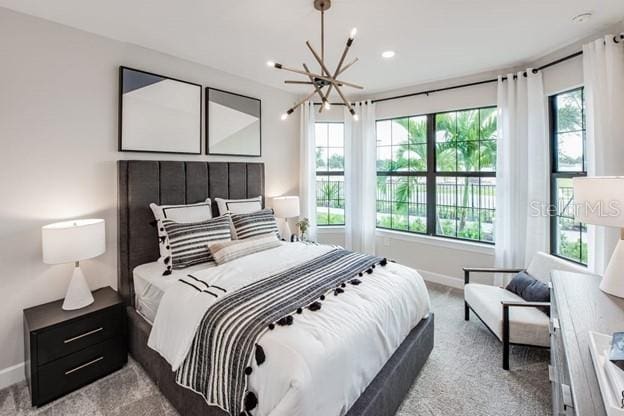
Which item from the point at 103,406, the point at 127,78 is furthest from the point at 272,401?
the point at 127,78

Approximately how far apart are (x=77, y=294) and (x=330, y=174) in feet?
11.2

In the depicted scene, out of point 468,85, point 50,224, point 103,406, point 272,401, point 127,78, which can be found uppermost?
point 468,85

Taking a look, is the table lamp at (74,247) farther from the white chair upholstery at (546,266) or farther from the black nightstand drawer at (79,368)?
the white chair upholstery at (546,266)

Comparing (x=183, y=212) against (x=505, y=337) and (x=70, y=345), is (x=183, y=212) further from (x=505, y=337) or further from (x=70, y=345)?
(x=505, y=337)

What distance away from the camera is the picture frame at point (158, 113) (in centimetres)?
267

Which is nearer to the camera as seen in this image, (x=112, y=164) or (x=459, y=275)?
(x=112, y=164)

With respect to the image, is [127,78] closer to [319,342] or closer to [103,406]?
[103,406]

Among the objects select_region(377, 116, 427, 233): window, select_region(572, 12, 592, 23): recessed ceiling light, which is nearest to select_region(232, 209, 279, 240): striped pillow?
select_region(377, 116, 427, 233): window

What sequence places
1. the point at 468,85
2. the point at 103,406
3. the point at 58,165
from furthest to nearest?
the point at 468,85 → the point at 58,165 → the point at 103,406

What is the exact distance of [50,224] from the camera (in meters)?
2.30

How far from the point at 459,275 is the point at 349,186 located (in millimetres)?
1916

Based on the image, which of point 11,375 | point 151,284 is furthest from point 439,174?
point 11,375

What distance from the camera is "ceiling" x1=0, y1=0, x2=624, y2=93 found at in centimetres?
214

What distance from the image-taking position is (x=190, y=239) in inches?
101
